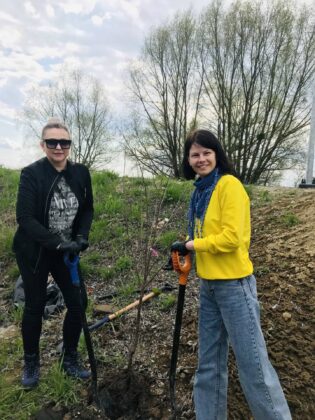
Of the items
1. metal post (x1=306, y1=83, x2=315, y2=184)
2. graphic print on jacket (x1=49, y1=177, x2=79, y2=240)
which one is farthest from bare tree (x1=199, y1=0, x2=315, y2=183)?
graphic print on jacket (x1=49, y1=177, x2=79, y2=240)

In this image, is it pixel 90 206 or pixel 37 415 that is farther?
pixel 90 206

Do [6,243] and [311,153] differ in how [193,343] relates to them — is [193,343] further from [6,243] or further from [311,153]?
[311,153]

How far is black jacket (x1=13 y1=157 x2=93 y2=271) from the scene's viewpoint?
2814 mm

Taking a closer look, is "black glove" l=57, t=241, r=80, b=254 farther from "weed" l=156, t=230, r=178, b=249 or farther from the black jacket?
"weed" l=156, t=230, r=178, b=249

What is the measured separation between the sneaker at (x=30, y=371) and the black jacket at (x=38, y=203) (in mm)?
796

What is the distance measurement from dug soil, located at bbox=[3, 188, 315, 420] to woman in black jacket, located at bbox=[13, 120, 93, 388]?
39cm

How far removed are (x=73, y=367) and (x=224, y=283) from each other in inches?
69.1

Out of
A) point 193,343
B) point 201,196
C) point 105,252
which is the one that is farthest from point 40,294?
point 105,252

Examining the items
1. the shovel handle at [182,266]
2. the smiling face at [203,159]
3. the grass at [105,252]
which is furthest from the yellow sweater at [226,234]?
the grass at [105,252]

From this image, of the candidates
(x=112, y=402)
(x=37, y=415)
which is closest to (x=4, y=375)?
(x=37, y=415)

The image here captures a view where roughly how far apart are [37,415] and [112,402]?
546 millimetres

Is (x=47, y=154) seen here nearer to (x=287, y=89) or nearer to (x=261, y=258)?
(x=261, y=258)

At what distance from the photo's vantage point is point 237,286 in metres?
2.24

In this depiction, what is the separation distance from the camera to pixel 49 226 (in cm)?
298
